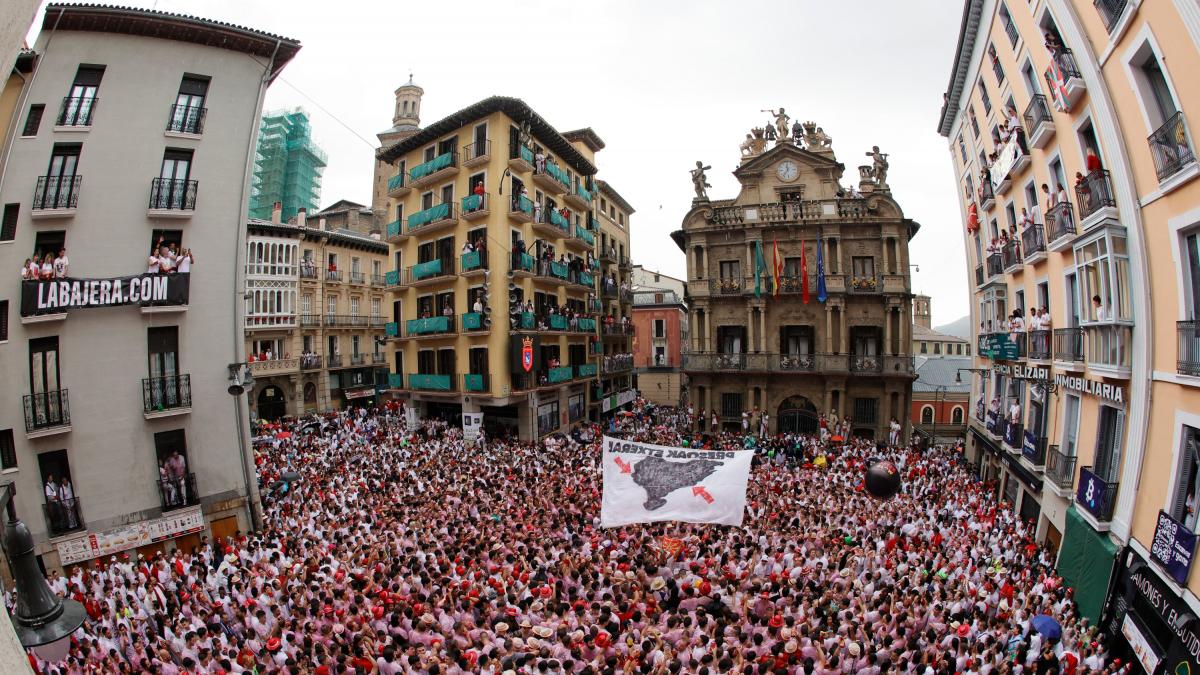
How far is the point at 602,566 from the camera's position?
40.8ft

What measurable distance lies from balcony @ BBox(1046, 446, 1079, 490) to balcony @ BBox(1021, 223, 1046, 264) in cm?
577

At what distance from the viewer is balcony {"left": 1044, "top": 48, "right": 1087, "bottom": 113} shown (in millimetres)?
12930

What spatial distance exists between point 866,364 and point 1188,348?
21791mm

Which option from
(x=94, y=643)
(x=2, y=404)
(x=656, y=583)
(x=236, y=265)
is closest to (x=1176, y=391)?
(x=656, y=583)

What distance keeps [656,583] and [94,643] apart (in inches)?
444

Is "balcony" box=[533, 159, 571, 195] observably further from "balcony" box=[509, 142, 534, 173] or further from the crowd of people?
the crowd of people

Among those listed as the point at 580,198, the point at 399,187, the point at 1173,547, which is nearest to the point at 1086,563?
the point at 1173,547

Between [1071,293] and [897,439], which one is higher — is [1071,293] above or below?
above

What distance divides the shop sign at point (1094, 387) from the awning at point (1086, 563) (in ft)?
9.73

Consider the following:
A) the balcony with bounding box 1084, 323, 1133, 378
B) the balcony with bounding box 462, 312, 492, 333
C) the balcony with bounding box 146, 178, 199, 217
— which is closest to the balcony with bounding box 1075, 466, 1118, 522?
the balcony with bounding box 1084, 323, 1133, 378

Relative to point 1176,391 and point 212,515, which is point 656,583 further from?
point 212,515

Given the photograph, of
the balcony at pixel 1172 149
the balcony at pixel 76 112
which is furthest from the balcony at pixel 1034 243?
the balcony at pixel 76 112

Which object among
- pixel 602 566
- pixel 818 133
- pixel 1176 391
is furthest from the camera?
pixel 818 133

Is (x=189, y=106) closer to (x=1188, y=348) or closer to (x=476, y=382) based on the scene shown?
(x=476, y=382)
